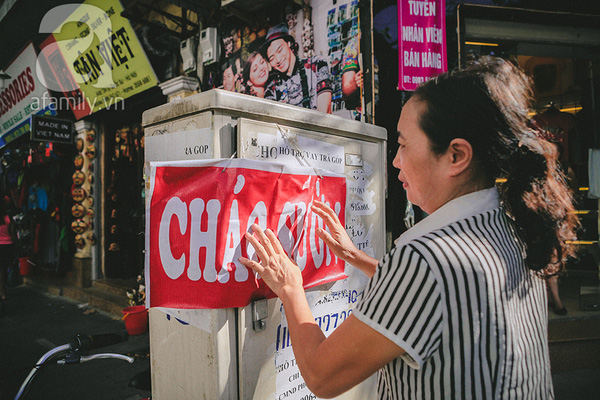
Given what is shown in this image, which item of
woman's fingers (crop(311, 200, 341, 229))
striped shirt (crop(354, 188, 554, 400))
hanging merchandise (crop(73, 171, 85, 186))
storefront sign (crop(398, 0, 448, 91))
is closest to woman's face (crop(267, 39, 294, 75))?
storefront sign (crop(398, 0, 448, 91))

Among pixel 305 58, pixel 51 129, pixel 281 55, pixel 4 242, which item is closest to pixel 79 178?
pixel 51 129

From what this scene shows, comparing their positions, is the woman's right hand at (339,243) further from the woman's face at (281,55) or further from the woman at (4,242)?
the woman at (4,242)

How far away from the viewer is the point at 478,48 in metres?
3.86

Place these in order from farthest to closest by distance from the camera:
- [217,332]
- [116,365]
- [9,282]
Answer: [9,282] < [116,365] < [217,332]

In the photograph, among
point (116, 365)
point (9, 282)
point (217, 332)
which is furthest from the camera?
point (9, 282)

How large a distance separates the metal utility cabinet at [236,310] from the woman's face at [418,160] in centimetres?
52

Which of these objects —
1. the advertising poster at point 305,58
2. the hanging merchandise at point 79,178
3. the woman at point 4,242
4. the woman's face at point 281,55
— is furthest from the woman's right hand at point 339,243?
the woman at point 4,242

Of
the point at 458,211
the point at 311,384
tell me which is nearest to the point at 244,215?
the point at 311,384

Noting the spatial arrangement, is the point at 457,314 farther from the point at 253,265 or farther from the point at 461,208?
the point at 253,265

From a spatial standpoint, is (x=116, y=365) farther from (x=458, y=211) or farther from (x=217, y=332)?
(x=458, y=211)

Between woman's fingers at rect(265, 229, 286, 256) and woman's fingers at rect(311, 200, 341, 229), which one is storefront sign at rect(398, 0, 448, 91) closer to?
woman's fingers at rect(311, 200, 341, 229)

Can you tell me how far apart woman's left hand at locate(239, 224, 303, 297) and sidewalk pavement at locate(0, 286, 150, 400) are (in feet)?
3.79

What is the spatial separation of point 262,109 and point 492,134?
78 centimetres

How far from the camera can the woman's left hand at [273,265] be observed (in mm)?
1162
